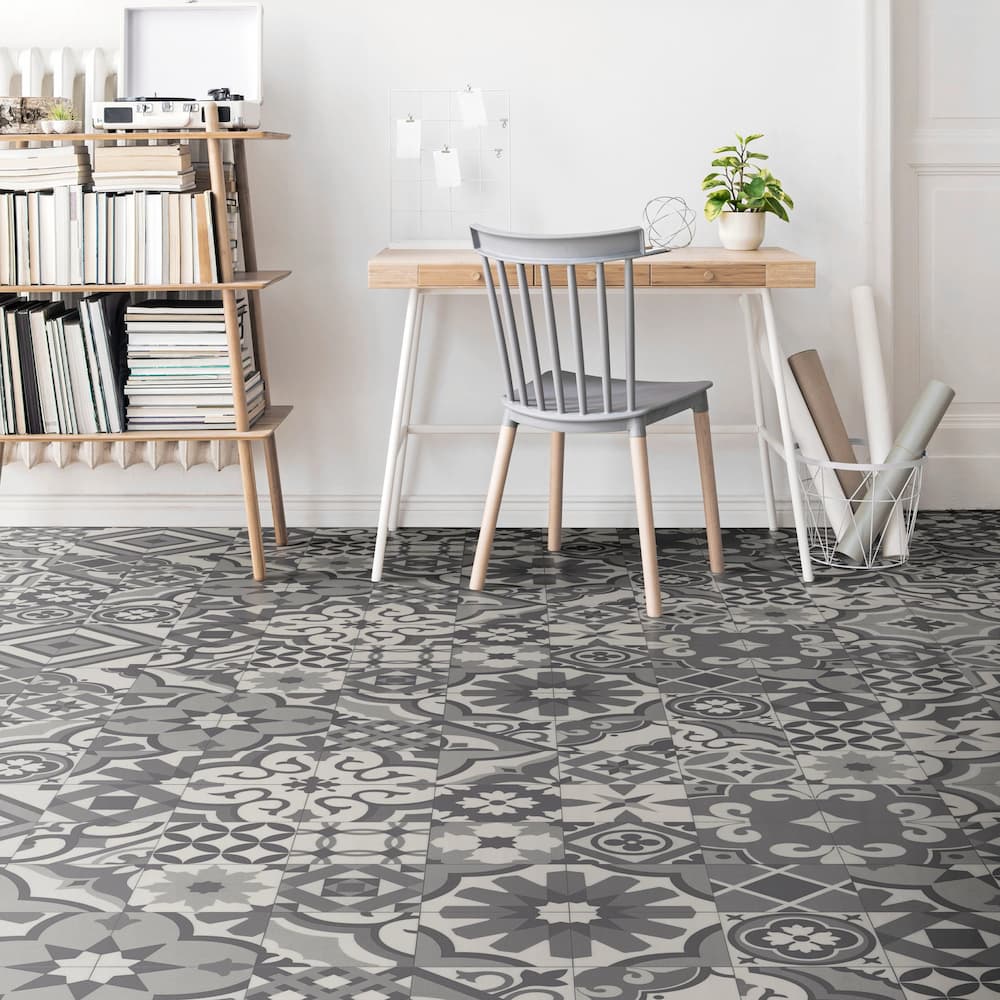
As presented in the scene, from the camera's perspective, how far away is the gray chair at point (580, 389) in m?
2.74

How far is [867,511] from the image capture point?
3.23m

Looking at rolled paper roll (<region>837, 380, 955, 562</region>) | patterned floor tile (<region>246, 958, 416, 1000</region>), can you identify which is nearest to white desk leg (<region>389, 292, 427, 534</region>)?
rolled paper roll (<region>837, 380, 955, 562</region>)

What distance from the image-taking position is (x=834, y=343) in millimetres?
3562

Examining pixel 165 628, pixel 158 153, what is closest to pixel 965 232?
pixel 158 153

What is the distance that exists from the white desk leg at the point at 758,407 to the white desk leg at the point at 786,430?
23cm

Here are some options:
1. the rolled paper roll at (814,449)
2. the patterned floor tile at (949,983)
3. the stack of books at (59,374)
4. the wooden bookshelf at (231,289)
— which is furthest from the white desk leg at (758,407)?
the patterned floor tile at (949,983)

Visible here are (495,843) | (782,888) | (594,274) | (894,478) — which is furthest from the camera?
(894,478)

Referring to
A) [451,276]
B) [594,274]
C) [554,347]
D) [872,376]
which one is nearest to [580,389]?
[554,347]

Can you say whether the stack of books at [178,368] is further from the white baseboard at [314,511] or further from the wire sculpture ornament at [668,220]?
the wire sculpture ornament at [668,220]

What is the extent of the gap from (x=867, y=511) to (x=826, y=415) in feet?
0.93

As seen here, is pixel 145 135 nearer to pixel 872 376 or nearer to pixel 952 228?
pixel 872 376

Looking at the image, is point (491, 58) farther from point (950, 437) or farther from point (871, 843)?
point (871, 843)

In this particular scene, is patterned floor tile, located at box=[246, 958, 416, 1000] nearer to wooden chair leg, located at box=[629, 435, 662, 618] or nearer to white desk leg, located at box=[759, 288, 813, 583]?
wooden chair leg, located at box=[629, 435, 662, 618]

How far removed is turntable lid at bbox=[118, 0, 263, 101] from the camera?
3.30 meters
